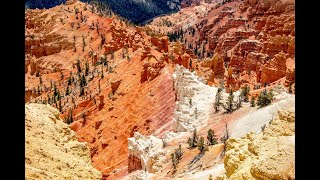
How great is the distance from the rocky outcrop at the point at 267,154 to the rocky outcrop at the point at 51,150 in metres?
3.81

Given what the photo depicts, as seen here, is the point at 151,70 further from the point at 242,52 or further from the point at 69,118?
the point at 242,52

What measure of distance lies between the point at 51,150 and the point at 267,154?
546 centimetres

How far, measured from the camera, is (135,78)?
53.2 meters

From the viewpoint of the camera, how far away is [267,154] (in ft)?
31.3

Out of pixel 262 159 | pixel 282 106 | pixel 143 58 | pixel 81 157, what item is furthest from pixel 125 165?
pixel 262 159

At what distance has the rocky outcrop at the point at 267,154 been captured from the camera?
341 inches

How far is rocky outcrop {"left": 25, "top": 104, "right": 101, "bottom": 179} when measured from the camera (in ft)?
30.2

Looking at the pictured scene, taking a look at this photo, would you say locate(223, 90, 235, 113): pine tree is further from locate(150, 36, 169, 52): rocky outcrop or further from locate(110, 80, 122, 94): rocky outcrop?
locate(150, 36, 169, 52): rocky outcrop

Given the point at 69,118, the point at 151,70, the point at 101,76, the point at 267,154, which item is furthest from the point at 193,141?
the point at 101,76

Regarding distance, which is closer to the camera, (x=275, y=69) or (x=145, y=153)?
(x=145, y=153)

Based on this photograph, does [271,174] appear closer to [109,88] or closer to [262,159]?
[262,159]

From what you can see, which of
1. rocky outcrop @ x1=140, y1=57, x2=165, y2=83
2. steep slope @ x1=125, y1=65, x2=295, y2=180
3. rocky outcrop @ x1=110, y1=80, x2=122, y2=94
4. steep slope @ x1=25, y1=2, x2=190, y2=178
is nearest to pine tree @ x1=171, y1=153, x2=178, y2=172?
steep slope @ x1=125, y1=65, x2=295, y2=180

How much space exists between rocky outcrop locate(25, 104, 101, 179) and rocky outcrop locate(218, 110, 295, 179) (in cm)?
381

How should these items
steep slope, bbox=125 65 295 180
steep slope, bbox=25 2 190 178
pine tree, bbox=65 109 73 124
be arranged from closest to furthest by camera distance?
steep slope, bbox=125 65 295 180 < steep slope, bbox=25 2 190 178 < pine tree, bbox=65 109 73 124
